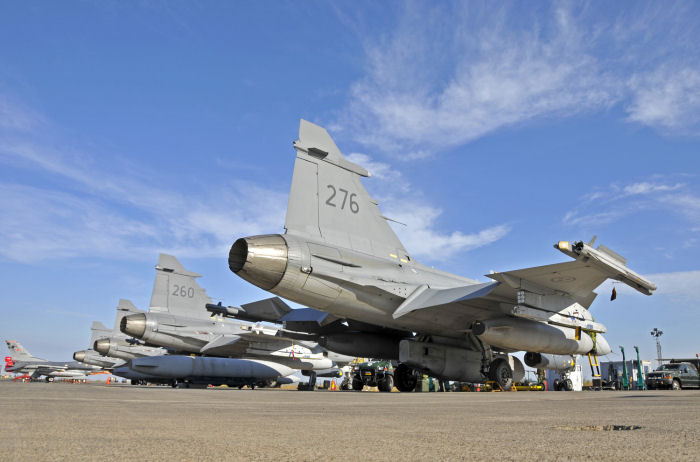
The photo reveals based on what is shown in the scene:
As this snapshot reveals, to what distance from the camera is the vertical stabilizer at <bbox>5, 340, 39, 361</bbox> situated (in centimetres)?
5259

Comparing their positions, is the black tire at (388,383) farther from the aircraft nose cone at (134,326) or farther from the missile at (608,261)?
the aircraft nose cone at (134,326)

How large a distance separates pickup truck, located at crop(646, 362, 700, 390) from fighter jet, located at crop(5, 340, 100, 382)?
47.9 m

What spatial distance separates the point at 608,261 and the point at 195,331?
708 inches

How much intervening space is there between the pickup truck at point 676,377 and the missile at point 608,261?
12.4 meters

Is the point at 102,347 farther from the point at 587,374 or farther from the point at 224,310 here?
the point at 587,374

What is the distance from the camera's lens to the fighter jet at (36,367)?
4825 cm

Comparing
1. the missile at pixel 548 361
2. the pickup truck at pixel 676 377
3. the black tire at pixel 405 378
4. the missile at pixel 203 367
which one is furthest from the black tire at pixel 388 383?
the pickup truck at pixel 676 377

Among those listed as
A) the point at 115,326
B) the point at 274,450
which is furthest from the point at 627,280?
the point at 115,326

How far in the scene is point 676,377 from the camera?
20141mm

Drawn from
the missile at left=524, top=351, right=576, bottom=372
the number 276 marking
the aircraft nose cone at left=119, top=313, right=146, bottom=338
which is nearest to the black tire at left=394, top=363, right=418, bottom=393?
the missile at left=524, top=351, right=576, bottom=372

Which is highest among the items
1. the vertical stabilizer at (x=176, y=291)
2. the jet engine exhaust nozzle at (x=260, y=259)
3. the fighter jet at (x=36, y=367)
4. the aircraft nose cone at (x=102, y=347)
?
the vertical stabilizer at (x=176, y=291)

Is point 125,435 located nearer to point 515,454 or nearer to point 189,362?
point 515,454

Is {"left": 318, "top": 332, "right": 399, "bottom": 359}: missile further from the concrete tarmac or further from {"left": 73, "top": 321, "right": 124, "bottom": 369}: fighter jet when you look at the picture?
{"left": 73, "top": 321, "right": 124, "bottom": 369}: fighter jet

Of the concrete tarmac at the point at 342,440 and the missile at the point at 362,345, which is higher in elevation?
the missile at the point at 362,345
